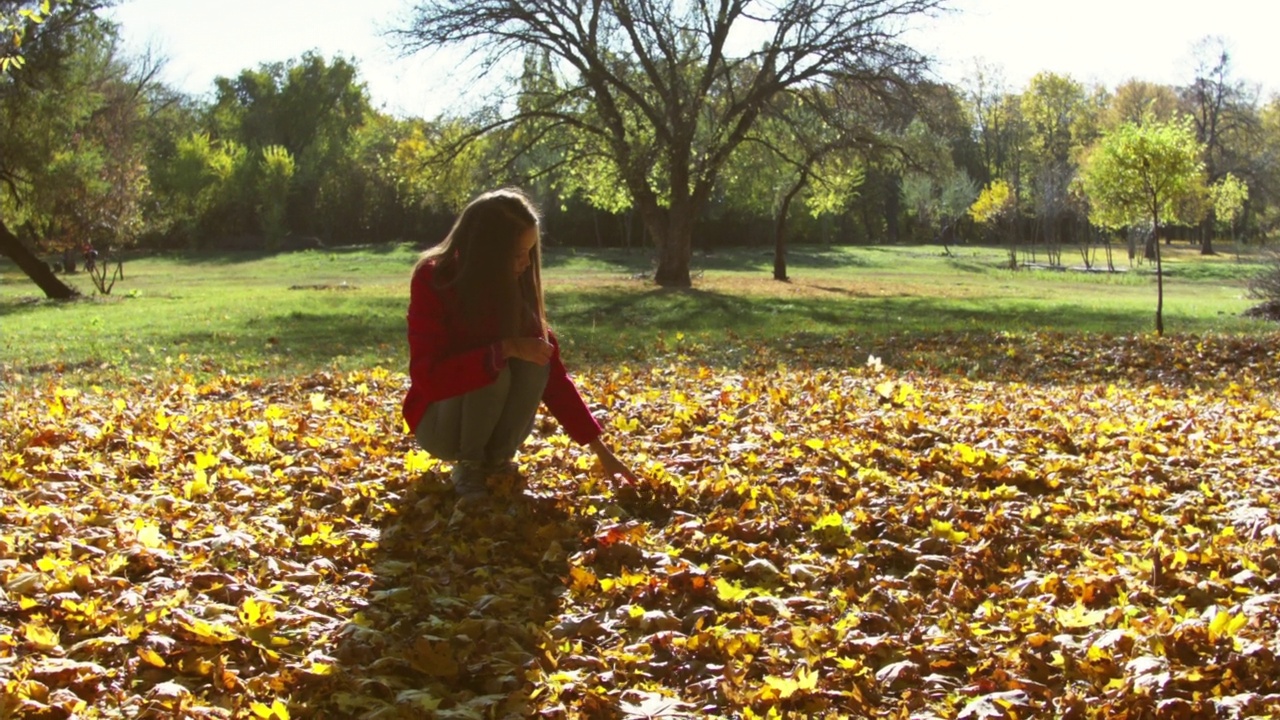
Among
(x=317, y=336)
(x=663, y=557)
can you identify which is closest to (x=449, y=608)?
(x=663, y=557)

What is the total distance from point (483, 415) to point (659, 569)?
1161mm

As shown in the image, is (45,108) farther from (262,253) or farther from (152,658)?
(262,253)

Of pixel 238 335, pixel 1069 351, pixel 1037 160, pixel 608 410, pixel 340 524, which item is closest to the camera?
pixel 340 524

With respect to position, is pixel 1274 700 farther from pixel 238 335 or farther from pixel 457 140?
pixel 457 140

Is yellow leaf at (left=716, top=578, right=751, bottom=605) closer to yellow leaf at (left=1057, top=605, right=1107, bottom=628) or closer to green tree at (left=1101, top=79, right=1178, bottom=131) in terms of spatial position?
yellow leaf at (left=1057, top=605, right=1107, bottom=628)

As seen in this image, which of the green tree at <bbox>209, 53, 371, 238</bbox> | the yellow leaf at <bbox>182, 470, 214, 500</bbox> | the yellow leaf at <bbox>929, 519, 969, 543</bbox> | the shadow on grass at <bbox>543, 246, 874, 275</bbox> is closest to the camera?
the yellow leaf at <bbox>929, 519, 969, 543</bbox>

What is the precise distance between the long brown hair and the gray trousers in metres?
0.23

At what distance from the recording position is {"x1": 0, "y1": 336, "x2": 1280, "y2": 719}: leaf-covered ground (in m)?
3.34

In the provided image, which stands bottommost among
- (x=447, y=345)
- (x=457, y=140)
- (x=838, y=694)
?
(x=838, y=694)

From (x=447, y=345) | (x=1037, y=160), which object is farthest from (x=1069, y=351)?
(x=1037, y=160)

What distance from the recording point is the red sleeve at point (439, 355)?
4.88 meters

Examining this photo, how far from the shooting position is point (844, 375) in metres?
10.3

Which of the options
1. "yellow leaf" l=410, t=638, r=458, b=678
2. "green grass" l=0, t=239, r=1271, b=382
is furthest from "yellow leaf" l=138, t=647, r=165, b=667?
"green grass" l=0, t=239, r=1271, b=382

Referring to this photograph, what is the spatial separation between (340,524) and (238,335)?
1178 centimetres
